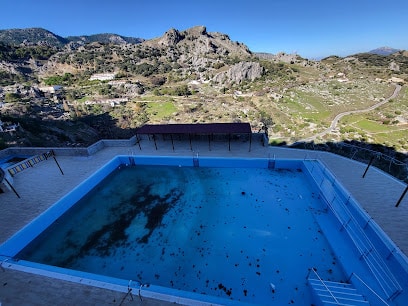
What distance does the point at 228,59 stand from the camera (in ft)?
279

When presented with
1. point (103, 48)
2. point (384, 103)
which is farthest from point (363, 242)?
point (103, 48)

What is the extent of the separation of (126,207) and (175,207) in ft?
9.41

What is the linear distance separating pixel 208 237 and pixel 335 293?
16.4 feet

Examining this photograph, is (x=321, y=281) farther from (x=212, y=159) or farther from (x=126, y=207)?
(x=126, y=207)

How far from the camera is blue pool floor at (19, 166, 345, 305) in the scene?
7.44 m

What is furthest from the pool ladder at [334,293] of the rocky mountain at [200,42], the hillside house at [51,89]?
the rocky mountain at [200,42]

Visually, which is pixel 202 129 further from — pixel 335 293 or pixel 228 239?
pixel 335 293

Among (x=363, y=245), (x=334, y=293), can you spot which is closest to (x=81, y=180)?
(x=334, y=293)

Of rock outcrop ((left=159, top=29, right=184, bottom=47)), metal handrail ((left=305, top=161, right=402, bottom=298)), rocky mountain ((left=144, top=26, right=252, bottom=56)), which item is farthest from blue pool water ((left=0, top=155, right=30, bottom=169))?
rock outcrop ((left=159, top=29, right=184, bottom=47))

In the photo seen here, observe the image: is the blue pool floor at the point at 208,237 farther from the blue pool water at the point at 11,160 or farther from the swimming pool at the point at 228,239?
the blue pool water at the point at 11,160

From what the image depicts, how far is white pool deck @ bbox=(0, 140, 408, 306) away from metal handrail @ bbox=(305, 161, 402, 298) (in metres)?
0.87

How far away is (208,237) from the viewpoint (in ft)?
30.1

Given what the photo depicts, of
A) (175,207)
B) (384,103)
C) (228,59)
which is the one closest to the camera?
(175,207)

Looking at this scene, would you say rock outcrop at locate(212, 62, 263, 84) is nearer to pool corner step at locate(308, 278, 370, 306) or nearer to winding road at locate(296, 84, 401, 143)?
winding road at locate(296, 84, 401, 143)
